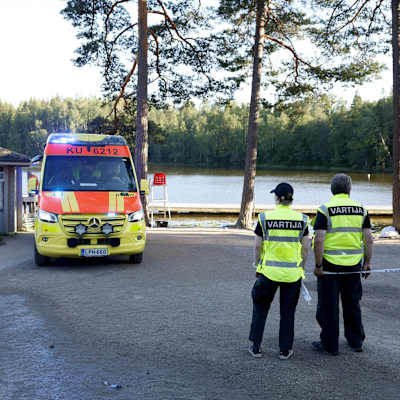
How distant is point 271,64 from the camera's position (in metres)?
18.3

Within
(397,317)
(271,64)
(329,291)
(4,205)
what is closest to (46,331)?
(329,291)

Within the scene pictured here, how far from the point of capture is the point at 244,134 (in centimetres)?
14138

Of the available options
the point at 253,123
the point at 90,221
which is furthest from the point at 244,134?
the point at 90,221

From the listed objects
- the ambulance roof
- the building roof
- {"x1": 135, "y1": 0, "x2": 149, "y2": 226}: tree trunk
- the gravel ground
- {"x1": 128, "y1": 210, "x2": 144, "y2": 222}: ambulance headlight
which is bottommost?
the gravel ground

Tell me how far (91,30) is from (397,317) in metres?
15.8

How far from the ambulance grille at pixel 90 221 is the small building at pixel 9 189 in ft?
18.6

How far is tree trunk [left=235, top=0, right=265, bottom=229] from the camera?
17.3 metres

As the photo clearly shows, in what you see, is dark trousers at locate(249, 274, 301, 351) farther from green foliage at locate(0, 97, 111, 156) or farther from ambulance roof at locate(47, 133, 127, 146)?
green foliage at locate(0, 97, 111, 156)

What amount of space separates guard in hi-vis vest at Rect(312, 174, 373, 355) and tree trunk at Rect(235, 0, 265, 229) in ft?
40.7

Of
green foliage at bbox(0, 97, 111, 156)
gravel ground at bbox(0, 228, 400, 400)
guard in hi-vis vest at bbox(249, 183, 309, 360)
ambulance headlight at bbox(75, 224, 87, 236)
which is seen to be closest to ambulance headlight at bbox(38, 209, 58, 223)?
ambulance headlight at bbox(75, 224, 87, 236)

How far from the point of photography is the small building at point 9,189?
14.1 meters

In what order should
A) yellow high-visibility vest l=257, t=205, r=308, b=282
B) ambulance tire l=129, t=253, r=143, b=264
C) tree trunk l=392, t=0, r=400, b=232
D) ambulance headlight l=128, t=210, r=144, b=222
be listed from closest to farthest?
yellow high-visibility vest l=257, t=205, r=308, b=282 → ambulance headlight l=128, t=210, r=144, b=222 → ambulance tire l=129, t=253, r=143, b=264 → tree trunk l=392, t=0, r=400, b=232

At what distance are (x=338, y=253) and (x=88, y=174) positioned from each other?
6.48 metres

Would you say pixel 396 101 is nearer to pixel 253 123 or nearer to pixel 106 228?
pixel 253 123
